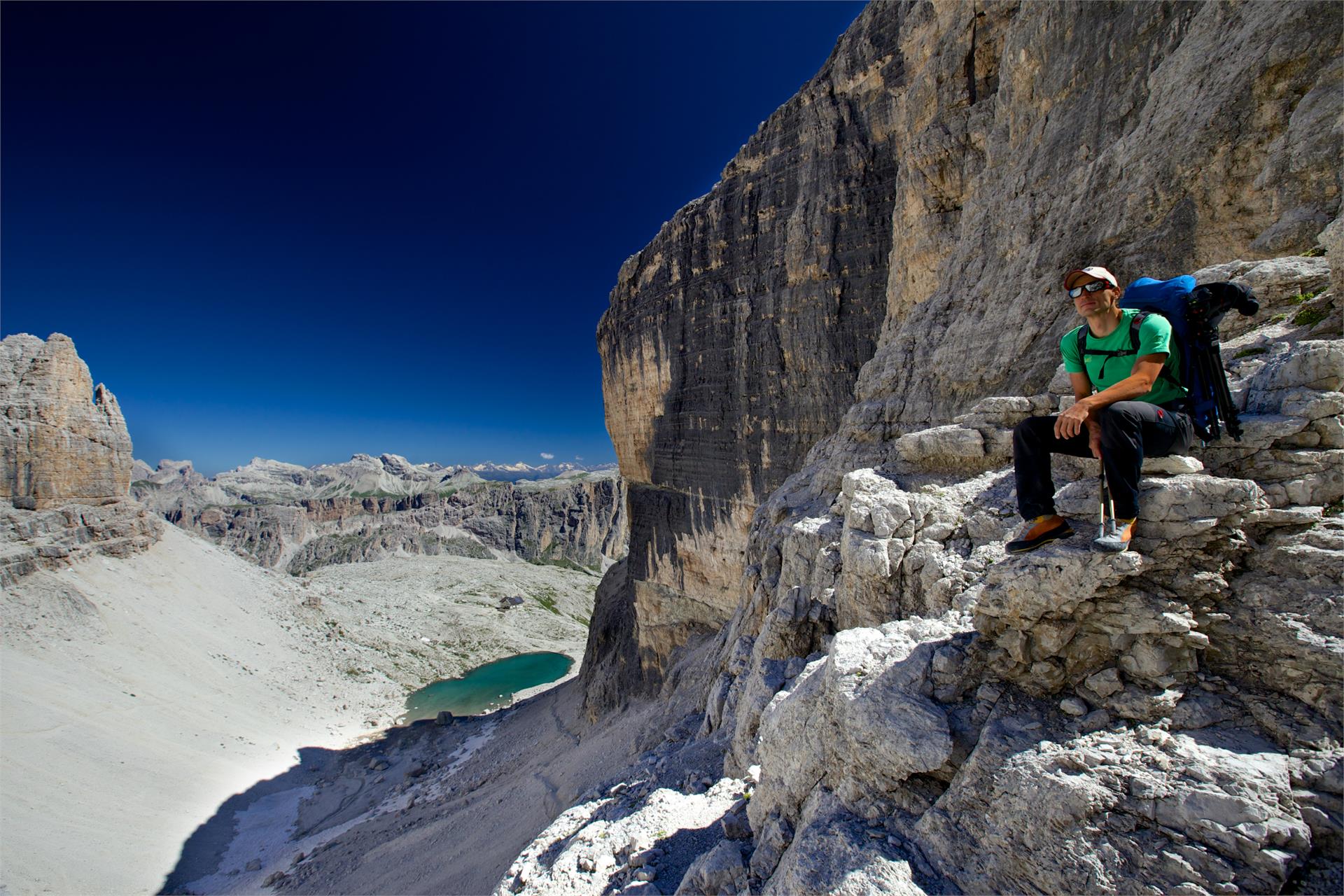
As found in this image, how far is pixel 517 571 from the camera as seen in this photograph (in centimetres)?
9388

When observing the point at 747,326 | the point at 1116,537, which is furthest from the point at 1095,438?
the point at 747,326

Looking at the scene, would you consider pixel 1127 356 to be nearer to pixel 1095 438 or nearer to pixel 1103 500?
pixel 1095 438

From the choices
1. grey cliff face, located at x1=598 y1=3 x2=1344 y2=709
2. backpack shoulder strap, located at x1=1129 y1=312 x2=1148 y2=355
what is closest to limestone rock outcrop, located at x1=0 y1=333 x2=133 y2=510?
grey cliff face, located at x1=598 y1=3 x2=1344 y2=709

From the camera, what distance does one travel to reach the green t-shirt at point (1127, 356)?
370 cm

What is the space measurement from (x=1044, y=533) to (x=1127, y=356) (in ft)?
5.21

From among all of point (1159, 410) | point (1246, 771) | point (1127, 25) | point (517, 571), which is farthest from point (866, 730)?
point (517, 571)

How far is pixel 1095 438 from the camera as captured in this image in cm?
367

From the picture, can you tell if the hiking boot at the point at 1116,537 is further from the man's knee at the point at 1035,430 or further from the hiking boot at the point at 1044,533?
the man's knee at the point at 1035,430

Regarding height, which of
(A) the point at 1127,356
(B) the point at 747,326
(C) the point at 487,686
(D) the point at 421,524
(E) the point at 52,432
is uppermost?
(E) the point at 52,432

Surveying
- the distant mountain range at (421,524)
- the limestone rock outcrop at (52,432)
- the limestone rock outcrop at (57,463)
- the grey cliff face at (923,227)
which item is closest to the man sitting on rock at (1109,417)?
the grey cliff face at (923,227)

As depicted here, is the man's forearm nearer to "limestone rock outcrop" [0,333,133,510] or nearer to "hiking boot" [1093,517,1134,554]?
"hiking boot" [1093,517,1134,554]

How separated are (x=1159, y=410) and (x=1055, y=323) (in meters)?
4.71

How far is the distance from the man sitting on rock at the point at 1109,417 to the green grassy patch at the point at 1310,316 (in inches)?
59.7

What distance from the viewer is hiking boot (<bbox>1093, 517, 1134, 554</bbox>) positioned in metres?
3.35
